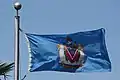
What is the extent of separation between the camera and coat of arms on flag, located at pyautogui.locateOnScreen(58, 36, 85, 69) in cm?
1458

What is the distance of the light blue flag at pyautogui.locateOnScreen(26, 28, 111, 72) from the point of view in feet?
46.7

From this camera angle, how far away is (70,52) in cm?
1472

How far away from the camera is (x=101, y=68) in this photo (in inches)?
598

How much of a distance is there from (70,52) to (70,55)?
0.37ft

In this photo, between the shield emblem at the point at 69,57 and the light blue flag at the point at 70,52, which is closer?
the light blue flag at the point at 70,52

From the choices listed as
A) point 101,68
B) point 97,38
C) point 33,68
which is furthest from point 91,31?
point 33,68

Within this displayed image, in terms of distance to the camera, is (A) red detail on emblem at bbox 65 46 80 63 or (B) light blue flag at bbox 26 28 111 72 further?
(A) red detail on emblem at bbox 65 46 80 63

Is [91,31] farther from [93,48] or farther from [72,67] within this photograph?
[72,67]

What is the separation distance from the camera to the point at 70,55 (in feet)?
48.1

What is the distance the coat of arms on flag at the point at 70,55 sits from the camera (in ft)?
47.8

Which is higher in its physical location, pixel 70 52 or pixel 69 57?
pixel 70 52

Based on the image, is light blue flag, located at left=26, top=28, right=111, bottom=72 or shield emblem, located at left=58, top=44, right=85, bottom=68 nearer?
light blue flag, located at left=26, top=28, right=111, bottom=72

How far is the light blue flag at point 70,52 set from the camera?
46.7 ft

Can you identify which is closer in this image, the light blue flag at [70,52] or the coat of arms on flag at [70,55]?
the light blue flag at [70,52]
